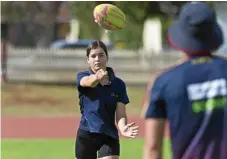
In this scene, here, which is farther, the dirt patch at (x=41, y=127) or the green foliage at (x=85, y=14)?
the green foliage at (x=85, y=14)

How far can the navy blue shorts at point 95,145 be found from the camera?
7.13 m

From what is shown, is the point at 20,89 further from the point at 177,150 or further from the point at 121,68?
the point at 177,150

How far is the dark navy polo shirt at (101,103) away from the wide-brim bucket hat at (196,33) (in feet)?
10.2

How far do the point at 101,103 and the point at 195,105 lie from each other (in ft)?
10.6

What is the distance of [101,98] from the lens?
22.9 ft

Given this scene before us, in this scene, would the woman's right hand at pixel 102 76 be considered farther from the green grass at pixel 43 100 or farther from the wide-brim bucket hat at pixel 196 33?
the green grass at pixel 43 100

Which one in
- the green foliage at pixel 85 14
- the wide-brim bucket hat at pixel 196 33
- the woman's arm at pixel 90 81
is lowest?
the woman's arm at pixel 90 81

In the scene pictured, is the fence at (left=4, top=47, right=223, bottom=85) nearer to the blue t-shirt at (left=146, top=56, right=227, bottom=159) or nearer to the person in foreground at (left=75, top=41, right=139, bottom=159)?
the person in foreground at (left=75, top=41, right=139, bottom=159)

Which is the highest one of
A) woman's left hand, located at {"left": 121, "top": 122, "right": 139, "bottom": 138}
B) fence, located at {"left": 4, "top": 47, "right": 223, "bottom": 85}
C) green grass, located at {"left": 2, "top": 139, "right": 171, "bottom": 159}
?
fence, located at {"left": 4, "top": 47, "right": 223, "bottom": 85}

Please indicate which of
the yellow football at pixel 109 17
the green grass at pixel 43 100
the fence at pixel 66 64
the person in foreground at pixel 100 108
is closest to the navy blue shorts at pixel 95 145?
the person in foreground at pixel 100 108

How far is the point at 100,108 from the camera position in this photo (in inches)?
274

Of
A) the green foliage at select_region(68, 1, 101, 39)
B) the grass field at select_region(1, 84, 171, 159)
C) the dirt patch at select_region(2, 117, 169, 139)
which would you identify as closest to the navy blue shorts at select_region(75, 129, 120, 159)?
the grass field at select_region(1, 84, 171, 159)

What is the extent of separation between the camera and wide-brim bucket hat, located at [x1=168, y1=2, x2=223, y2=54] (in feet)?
12.6

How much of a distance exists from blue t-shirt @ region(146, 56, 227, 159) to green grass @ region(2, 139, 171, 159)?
8.21 m
